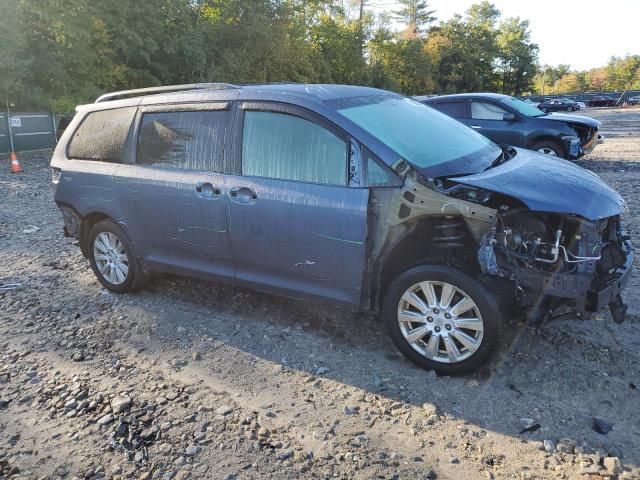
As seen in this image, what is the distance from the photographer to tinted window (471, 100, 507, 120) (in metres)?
11.2

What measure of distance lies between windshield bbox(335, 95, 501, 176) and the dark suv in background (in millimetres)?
18

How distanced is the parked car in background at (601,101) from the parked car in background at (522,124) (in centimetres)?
3784

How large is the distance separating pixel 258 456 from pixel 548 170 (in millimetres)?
2698

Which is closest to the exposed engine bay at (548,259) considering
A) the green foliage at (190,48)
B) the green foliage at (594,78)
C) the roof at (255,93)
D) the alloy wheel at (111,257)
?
the roof at (255,93)

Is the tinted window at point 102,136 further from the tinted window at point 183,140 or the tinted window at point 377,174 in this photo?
the tinted window at point 377,174

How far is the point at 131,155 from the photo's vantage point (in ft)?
15.6

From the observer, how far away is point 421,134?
13.3 feet

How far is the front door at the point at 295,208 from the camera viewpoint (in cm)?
364

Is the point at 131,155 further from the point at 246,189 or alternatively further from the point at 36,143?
the point at 36,143

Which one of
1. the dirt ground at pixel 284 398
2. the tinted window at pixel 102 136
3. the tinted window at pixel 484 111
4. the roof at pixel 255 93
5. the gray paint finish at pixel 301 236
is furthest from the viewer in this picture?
the tinted window at pixel 484 111

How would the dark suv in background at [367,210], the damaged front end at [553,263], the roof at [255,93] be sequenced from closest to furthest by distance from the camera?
the damaged front end at [553,263] → the dark suv in background at [367,210] → the roof at [255,93]

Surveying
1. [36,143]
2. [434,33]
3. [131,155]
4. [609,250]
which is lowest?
[36,143]

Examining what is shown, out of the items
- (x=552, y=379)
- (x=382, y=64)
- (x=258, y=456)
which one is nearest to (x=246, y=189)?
(x=258, y=456)

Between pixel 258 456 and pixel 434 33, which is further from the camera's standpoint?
pixel 434 33
